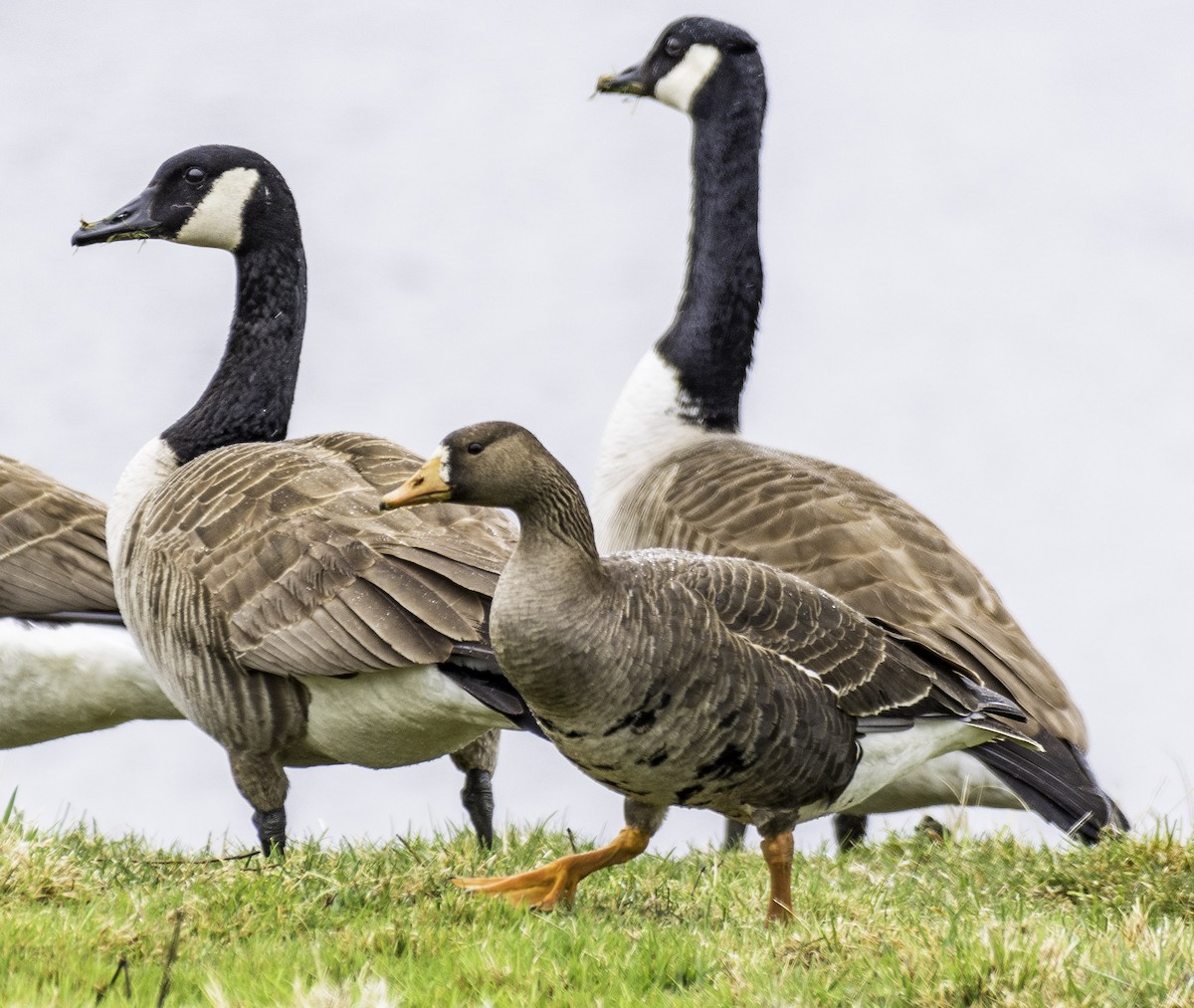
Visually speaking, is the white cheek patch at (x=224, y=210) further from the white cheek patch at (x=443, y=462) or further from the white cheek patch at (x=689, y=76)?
the white cheek patch at (x=443, y=462)

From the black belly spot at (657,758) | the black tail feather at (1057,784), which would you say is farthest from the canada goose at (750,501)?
the black belly spot at (657,758)

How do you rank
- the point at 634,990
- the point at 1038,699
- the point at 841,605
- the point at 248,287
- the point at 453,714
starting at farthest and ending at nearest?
the point at 248,287
the point at 1038,699
the point at 453,714
the point at 841,605
the point at 634,990

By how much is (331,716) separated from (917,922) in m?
2.67

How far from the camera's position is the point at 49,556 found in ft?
28.1

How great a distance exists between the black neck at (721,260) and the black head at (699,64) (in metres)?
0.01

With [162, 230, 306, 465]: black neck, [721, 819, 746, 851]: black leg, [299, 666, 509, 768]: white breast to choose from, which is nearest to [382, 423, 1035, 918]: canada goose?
[299, 666, 509, 768]: white breast

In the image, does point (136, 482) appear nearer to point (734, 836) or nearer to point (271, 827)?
point (271, 827)

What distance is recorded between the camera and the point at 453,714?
6.36m

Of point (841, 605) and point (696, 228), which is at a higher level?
point (696, 228)

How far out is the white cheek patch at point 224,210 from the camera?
8656 mm

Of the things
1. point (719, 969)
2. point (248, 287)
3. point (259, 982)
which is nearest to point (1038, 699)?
point (719, 969)

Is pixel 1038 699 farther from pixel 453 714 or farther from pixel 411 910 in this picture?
pixel 411 910

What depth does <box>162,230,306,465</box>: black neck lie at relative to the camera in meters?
8.48

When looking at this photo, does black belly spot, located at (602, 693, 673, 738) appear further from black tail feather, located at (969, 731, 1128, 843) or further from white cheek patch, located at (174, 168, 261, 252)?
white cheek patch, located at (174, 168, 261, 252)
